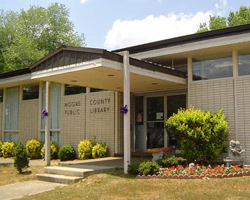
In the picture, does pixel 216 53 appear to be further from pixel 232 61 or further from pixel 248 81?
pixel 248 81

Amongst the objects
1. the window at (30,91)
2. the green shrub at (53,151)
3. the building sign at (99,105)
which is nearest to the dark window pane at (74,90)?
the building sign at (99,105)

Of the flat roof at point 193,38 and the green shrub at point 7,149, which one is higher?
the flat roof at point 193,38

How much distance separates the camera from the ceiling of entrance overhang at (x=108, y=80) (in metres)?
10.1

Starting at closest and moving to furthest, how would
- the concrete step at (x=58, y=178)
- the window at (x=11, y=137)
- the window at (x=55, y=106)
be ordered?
the concrete step at (x=58, y=178) < the window at (x=55, y=106) < the window at (x=11, y=137)

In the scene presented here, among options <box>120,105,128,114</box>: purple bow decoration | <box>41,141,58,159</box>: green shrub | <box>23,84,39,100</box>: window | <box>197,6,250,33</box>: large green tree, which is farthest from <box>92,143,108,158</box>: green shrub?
<box>197,6,250,33</box>: large green tree

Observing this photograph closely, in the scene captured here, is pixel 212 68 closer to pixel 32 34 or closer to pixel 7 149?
pixel 7 149

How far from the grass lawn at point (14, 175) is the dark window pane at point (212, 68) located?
22.5ft

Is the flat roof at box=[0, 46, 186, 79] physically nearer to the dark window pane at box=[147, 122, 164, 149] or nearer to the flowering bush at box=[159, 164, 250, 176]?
the dark window pane at box=[147, 122, 164, 149]

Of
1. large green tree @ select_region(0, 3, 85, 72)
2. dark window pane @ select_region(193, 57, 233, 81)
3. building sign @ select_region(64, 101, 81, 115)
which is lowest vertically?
building sign @ select_region(64, 101, 81, 115)

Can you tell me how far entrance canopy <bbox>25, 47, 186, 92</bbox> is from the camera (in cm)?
943

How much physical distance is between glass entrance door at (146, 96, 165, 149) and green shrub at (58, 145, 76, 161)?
3.70 m

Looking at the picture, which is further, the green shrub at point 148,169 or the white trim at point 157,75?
the white trim at point 157,75

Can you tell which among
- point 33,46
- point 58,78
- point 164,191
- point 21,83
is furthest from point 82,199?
point 33,46

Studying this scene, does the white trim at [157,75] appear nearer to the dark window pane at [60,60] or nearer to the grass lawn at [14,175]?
the dark window pane at [60,60]
